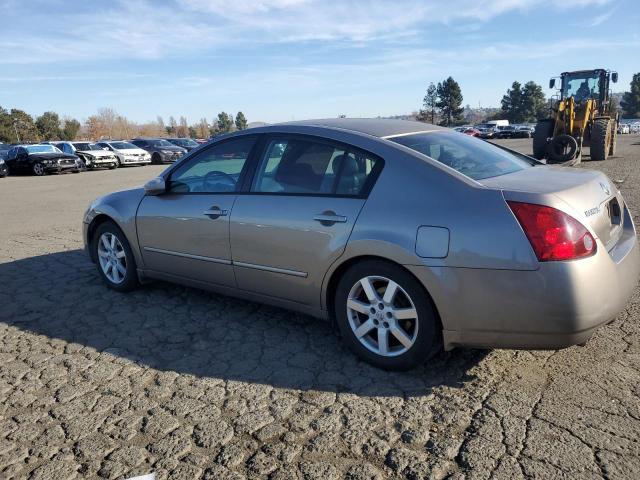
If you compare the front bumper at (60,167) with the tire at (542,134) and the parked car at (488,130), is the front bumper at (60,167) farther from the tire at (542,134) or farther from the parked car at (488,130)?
the parked car at (488,130)

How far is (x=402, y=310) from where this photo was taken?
10.4 feet

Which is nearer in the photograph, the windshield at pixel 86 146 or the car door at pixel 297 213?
the car door at pixel 297 213

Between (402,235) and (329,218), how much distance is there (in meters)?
0.55

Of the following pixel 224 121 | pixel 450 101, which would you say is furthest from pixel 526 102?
pixel 224 121

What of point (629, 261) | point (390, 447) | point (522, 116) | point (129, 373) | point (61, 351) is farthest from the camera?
point (522, 116)

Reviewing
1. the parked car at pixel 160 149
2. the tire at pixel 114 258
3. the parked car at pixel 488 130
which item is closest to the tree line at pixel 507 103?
the parked car at pixel 488 130

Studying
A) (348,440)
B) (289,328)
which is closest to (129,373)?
(289,328)

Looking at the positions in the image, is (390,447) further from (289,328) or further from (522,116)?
(522,116)

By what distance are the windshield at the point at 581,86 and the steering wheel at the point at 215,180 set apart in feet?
63.7

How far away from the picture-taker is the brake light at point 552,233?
2.74 m

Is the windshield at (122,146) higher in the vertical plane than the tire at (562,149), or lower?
higher

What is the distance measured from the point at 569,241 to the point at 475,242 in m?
0.48

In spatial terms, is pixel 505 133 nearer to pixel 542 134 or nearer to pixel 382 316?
pixel 542 134

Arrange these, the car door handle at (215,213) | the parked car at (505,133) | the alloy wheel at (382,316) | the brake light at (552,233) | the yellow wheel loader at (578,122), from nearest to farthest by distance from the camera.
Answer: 1. the brake light at (552,233)
2. the alloy wheel at (382,316)
3. the car door handle at (215,213)
4. the yellow wheel loader at (578,122)
5. the parked car at (505,133)
